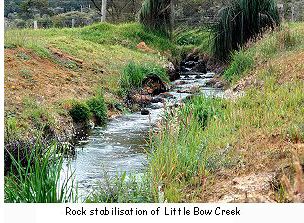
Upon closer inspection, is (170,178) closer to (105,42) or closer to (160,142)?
(160,142)

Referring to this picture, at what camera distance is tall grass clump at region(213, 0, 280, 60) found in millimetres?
19245

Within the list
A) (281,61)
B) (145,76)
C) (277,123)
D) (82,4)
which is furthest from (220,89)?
(82,4)

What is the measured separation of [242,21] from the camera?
19.1 meters

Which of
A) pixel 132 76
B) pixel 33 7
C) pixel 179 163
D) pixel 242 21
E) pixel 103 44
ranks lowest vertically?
pixel 132 76

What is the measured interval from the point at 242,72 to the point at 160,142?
9387 millimetres

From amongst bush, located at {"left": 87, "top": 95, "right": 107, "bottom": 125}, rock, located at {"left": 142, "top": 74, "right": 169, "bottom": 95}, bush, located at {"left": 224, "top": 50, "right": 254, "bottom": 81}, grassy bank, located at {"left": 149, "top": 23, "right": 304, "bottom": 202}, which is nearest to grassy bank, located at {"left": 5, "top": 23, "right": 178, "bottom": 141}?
bush, located at {"left": 87, "top": 95, "right": 107, "bottom": 125}

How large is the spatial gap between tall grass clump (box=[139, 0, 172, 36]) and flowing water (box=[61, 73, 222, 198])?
1489cm

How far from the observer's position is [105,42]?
21812mm

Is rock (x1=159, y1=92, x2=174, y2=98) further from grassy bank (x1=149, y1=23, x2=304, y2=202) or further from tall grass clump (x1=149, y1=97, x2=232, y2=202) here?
tall grass clump (x1=149, y1=97, x2=232, y2=202)

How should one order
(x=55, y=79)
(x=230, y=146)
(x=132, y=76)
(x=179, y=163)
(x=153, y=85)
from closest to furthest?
(x=179, y=163), (x=230, y=146), (x=55, y=79), (x=132, y=76), (x=153, y=85)

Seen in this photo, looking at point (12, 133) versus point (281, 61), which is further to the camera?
point (281, 61)

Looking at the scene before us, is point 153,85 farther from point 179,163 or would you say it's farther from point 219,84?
point 179,163

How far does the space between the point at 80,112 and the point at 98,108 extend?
818 millimetres

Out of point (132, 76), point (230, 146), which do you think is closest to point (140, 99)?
point (132, 76)
